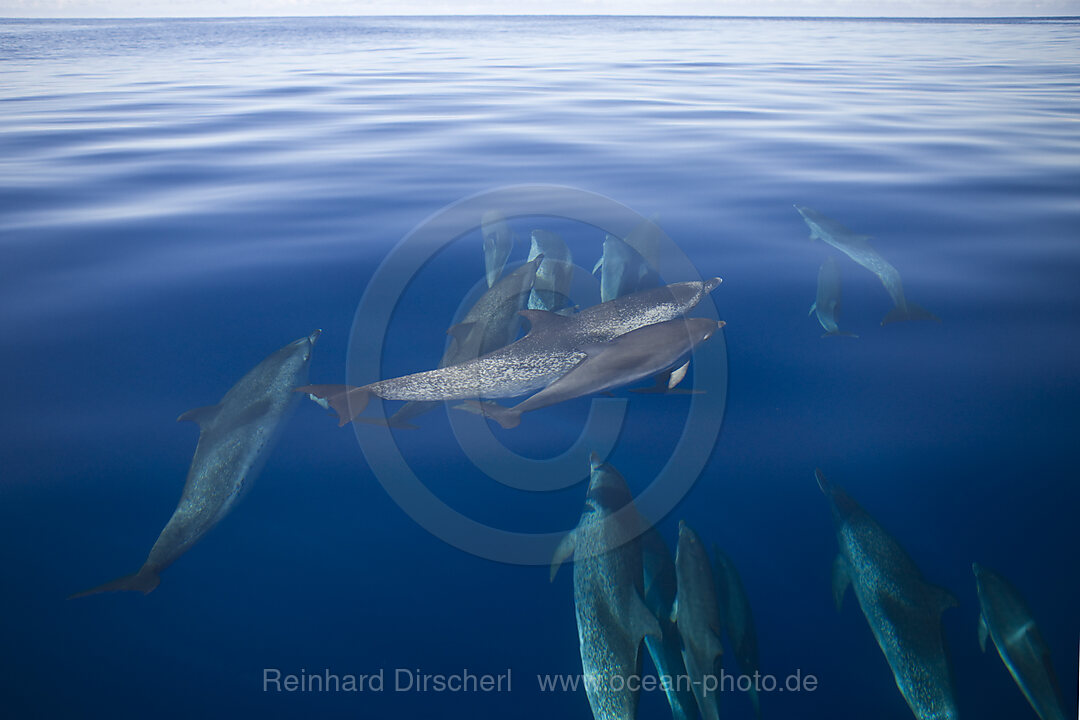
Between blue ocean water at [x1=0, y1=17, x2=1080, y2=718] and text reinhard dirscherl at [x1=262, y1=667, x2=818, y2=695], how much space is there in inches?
1.6

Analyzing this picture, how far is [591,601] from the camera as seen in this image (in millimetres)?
2578

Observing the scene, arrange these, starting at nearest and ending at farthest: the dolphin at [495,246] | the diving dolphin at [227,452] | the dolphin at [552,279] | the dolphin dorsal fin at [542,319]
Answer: the diving dolphin at [227,452] → the dolphin dorsal fin at [542,319] → the dolphin at [552,279] → the dolphin at [495,246]

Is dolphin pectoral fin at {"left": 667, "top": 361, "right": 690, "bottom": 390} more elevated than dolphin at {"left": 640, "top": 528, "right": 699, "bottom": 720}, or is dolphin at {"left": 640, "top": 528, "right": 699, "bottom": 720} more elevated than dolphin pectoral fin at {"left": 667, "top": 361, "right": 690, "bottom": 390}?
dolphin pectoral fin at {"left": 667, "top": 361, "right": 690, "bottom": 390}

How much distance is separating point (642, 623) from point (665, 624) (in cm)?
18

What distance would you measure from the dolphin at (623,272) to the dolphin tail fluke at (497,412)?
145cm

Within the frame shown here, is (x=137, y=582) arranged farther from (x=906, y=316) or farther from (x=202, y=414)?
(x=906, y=316)

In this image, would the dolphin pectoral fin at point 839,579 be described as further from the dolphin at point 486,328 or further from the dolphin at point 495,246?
the dolphin at point 495,246

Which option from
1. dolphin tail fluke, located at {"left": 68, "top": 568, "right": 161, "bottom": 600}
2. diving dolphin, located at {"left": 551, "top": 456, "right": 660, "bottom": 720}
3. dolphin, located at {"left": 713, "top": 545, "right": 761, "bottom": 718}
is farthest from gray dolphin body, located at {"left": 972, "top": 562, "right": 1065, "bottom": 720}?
dolphin tail fluke, located at {"left": 68, "top": 568, "right": 161, "bottom": 600}

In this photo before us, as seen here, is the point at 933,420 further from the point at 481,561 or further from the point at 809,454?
the point at 481,561

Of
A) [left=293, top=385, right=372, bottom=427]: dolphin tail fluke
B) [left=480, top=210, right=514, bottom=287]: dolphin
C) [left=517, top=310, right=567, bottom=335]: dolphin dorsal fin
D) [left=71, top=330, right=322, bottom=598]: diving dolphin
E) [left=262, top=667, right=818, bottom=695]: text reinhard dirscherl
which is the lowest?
[left=262, top=667, right=818, bottom=695]: text reinhard dirscherl

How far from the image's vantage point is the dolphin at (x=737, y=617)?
2.51 meters

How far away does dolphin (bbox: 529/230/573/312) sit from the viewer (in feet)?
13.1

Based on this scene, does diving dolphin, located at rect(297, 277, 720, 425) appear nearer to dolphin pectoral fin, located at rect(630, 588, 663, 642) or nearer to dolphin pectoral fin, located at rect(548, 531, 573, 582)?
dolphin pectoral fin, located at rect(548, 531, 573, 582)

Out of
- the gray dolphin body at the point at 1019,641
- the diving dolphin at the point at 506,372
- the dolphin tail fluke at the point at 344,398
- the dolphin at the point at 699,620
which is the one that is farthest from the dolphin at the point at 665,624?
the dolphin tail fluke at the point at 344,398
